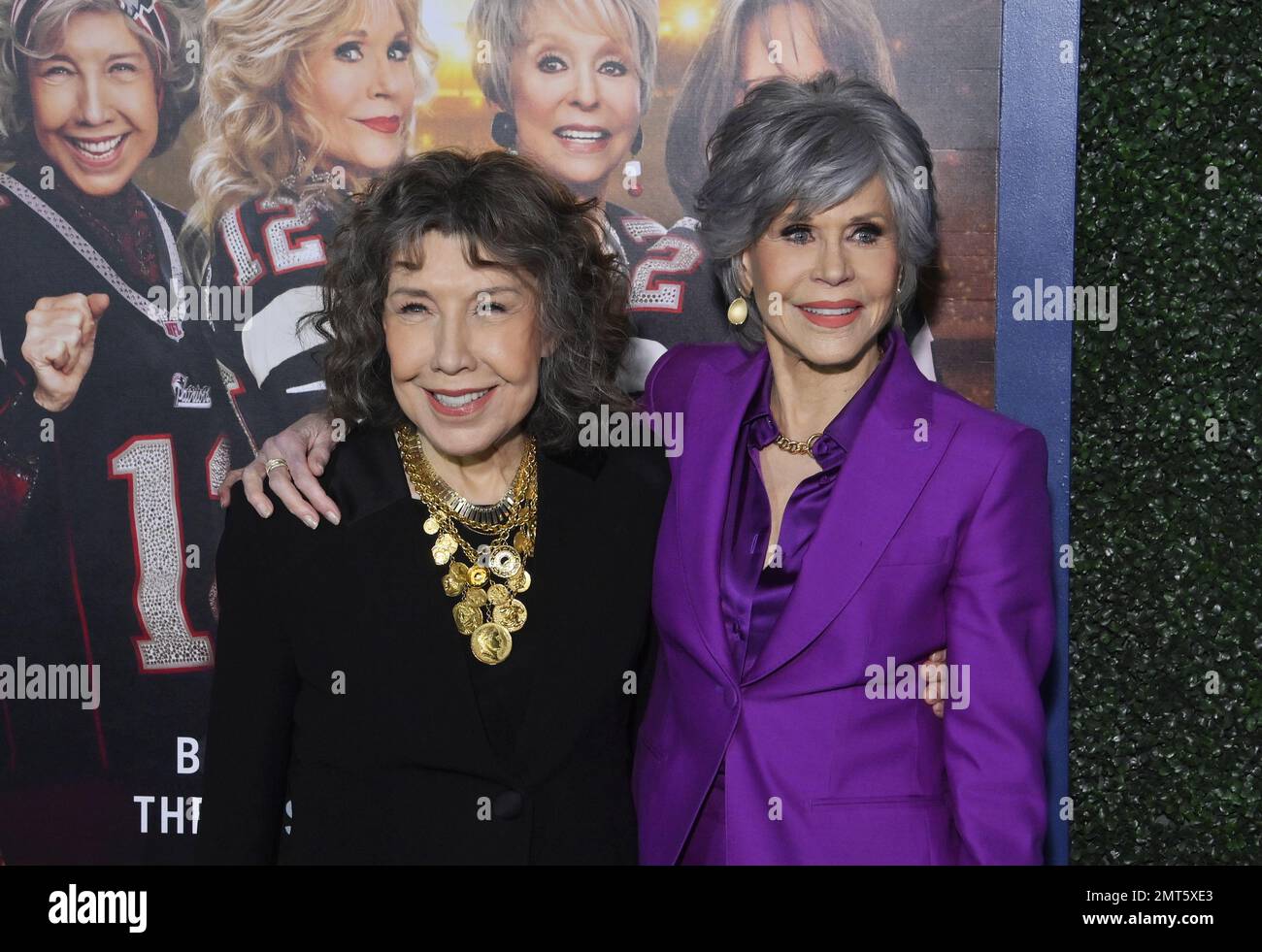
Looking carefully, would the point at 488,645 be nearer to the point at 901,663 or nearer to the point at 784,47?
the point at 901,663

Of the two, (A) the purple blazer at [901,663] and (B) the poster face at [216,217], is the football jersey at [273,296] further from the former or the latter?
(A) the purple blazer at [901,663]

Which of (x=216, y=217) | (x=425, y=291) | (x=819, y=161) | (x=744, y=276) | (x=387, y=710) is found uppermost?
(x=216, y=217)

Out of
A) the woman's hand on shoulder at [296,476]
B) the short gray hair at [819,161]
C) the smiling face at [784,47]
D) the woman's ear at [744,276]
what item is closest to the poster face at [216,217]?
the smiling face at [784,47]

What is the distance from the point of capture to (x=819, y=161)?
2.43m

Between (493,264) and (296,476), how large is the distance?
0.56 metres

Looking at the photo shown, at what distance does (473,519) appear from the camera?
244 cm

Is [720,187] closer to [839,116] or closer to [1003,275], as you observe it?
[839,116]

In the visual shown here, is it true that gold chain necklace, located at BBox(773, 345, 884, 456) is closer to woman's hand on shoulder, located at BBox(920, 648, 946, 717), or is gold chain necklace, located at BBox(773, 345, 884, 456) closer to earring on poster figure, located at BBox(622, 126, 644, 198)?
woman's hand on shoulder, located at BBox(920, 648, 946, 717)

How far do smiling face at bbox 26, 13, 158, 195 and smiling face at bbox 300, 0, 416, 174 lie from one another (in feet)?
1.51

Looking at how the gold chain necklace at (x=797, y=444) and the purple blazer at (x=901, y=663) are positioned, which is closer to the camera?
the purple blazer at (x=901, y=663)

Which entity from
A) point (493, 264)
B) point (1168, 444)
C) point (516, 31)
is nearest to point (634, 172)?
point (516, 31)

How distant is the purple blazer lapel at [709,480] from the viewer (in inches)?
93.8

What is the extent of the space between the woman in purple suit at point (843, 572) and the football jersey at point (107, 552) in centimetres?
156

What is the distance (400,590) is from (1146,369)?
83.3 inches
